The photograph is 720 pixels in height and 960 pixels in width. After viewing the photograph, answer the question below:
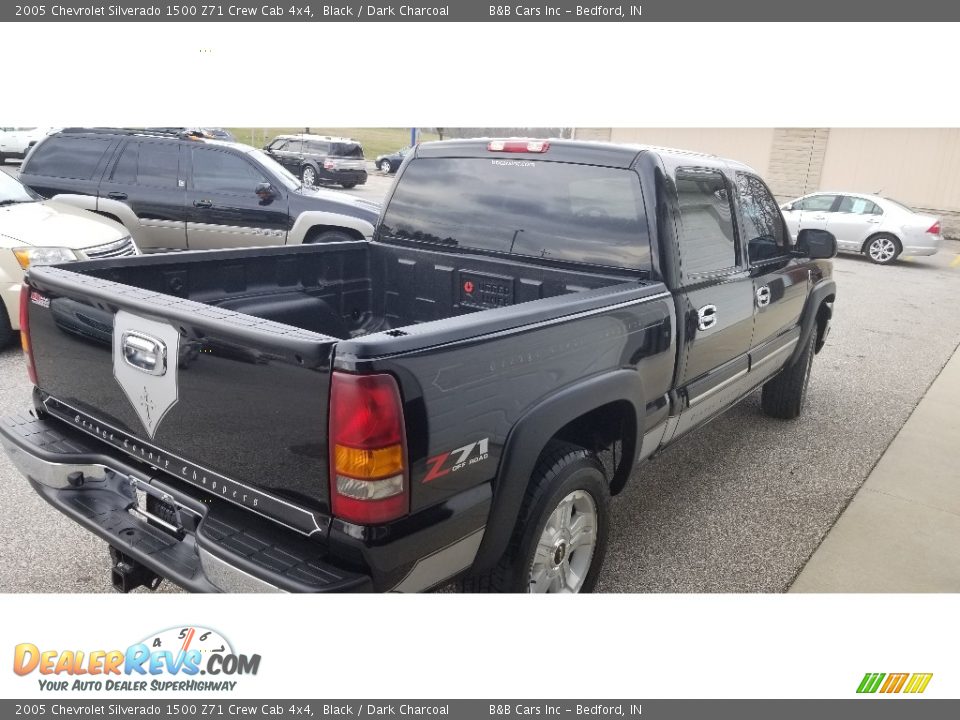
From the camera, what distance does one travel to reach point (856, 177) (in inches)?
755

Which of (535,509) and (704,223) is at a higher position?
(704,223)

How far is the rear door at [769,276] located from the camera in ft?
13.8

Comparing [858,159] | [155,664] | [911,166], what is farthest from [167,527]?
[858,159]

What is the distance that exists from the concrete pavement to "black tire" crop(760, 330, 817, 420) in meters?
0.71

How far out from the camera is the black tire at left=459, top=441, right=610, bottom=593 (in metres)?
2.58

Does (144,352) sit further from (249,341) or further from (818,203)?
(818,203)

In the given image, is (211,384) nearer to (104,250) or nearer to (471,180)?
(471,180)

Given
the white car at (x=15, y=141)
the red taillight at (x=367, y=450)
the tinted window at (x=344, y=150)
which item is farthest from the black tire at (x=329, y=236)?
the white car at (x=15, y=141)

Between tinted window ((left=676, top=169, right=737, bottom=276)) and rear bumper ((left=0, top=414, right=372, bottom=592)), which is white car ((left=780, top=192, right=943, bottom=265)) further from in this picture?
rear bumper ((left=0, top=414, right=372, bottom=592))

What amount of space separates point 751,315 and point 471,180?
1.78m

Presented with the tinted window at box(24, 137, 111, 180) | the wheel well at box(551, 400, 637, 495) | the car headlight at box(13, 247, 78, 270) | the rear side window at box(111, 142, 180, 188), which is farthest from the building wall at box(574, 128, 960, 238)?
the wheel well at box(551, 400, 637, 495)

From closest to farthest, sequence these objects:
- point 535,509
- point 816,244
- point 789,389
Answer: point 535,509, point 816,244, point 789,389

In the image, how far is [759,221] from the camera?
443 cm

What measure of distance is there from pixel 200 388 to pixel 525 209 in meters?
1.91
